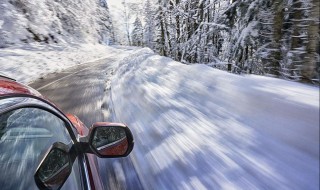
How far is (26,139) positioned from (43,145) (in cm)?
12

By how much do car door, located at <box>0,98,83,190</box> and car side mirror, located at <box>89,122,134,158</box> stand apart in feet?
0.62

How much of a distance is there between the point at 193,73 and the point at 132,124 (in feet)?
6.23

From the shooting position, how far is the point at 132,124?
542 cm

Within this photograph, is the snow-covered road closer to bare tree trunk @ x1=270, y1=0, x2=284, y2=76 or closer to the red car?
the red car

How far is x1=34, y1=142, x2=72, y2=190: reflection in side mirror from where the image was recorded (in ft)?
4.41

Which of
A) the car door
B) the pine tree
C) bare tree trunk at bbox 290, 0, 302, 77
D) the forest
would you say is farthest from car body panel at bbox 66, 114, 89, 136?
the pine tree

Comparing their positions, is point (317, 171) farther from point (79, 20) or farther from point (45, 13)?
point (79, 20)

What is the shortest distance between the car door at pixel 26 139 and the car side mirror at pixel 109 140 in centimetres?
19

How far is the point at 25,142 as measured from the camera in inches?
65.6

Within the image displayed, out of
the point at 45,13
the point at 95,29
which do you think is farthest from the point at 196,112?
the point at 95,29

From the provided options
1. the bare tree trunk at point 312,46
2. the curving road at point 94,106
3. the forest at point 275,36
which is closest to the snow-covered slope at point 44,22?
the curving road at point 94,106

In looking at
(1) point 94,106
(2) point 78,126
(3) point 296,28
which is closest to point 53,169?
(2) point 78,126

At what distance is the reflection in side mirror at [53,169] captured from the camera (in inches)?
52.9

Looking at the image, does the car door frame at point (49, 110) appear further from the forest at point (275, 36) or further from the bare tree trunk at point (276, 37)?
the bare tree trunk at point (276, 37)
